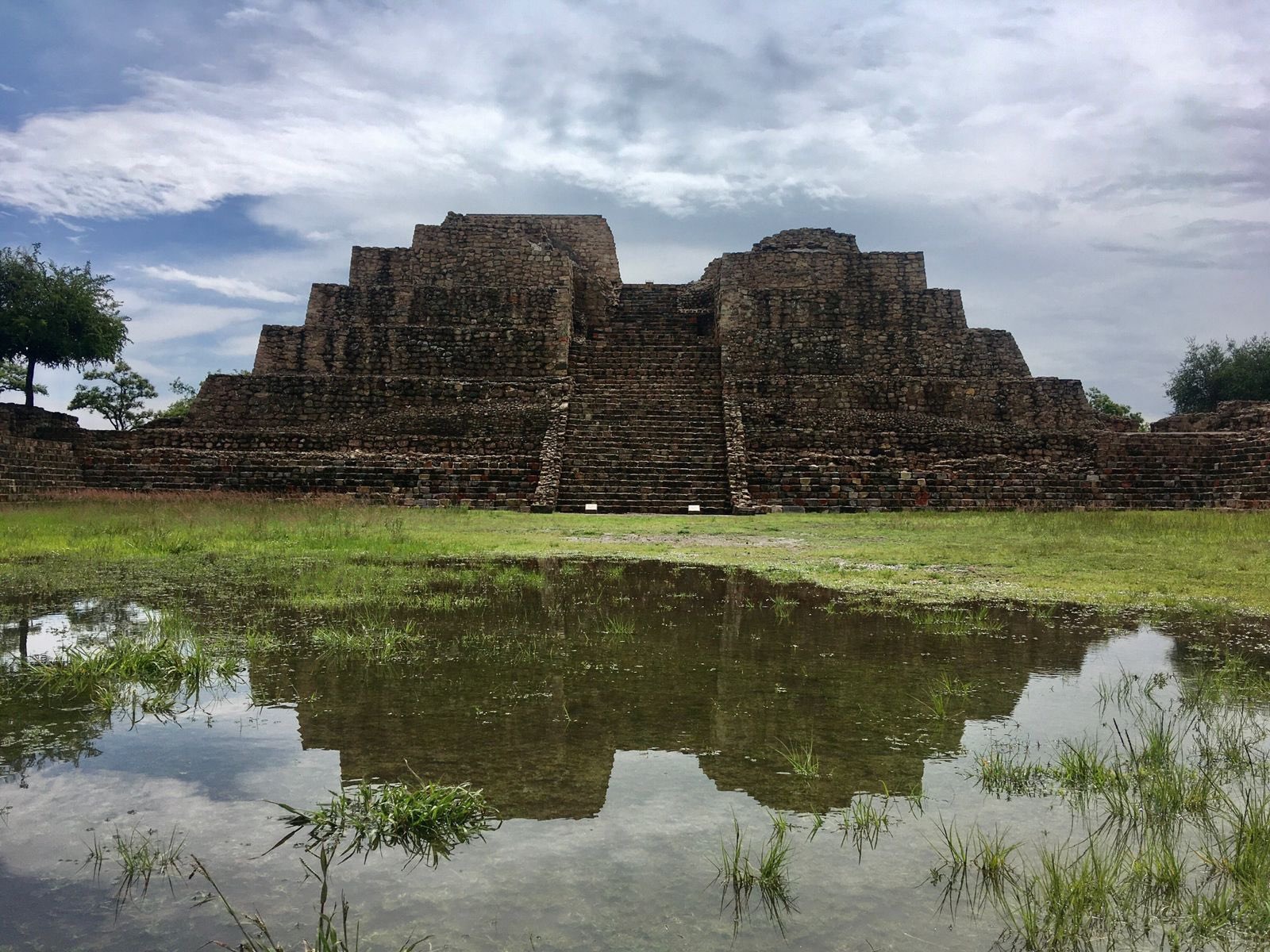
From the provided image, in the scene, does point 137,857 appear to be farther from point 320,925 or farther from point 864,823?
point 864,823

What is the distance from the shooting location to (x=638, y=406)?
72.4 feet

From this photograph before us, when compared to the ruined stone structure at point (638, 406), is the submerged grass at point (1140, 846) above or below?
below

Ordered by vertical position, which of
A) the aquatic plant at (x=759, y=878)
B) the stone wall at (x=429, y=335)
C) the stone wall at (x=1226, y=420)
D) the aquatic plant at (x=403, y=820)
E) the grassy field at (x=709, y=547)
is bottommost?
the aquatic plant at (x=759, y=878)

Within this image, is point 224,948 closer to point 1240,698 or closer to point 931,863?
point 931,863

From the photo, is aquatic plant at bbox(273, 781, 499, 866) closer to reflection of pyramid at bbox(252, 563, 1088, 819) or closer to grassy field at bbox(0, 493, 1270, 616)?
reflection of pyramid at bbox(252, 563, 1088, 819)

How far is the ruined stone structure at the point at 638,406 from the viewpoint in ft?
59.4

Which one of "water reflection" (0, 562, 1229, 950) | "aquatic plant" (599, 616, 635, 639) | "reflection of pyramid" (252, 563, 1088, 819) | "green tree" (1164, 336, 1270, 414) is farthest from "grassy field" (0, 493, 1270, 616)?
"green tree" (1164, 336, 1270, 414)

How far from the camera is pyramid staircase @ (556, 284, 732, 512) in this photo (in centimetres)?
1788

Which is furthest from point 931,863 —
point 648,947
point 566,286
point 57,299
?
point 57,299

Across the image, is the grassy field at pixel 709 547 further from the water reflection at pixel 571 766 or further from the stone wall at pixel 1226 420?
the stone wall at pixel 1226 420

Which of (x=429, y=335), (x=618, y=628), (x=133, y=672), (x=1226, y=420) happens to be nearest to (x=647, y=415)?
(x=429, y=335)

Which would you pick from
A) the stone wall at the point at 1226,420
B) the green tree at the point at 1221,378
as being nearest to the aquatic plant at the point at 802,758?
the stone wall at the point at 1226,420

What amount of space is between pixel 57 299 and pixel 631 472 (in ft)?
59.0

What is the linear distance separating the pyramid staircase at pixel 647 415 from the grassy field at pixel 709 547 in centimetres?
228
